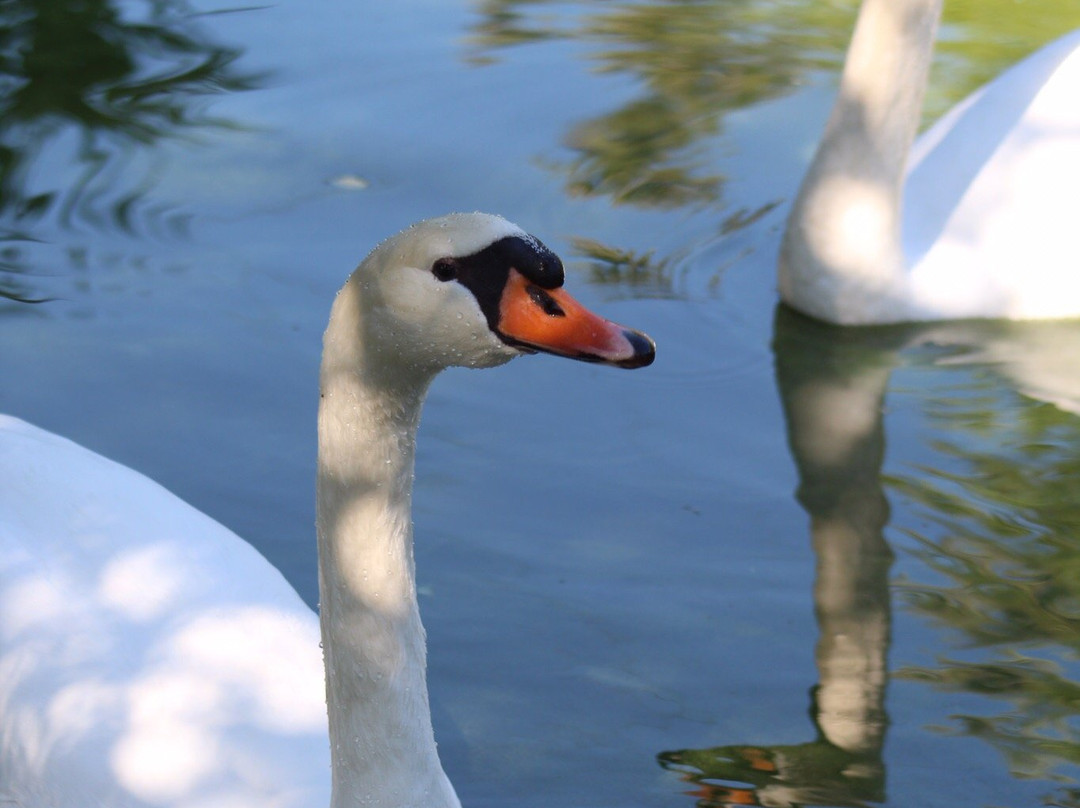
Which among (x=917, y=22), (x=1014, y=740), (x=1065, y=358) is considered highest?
(x=917, y=22)

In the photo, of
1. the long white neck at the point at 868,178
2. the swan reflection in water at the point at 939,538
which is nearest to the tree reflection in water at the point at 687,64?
the long white neck at the point at 868,178

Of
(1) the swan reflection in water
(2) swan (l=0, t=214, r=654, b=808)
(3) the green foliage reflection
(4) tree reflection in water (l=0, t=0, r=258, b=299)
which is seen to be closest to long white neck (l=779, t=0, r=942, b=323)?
(1) the swan reflection in water

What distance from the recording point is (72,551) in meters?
3.54

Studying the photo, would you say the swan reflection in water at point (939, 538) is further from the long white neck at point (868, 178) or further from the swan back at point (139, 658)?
the swan back at point (139, 658)

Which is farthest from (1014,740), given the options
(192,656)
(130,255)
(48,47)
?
(48,47)

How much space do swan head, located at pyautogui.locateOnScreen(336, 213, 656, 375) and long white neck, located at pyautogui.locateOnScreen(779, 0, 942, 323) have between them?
3626 millimetres

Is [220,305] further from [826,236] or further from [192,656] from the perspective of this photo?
[192,656]

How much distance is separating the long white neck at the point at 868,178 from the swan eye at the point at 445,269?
3681 mm

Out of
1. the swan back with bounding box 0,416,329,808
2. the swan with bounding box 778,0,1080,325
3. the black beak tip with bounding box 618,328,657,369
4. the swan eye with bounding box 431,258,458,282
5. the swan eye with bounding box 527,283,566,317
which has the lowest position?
the swan back with bounding box 0,416,329,808

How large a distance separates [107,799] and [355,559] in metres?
0.96

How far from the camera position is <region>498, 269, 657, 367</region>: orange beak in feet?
7.47

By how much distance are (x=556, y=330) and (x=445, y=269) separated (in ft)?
0.61

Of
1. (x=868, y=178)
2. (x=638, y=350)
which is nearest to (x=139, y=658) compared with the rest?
(x=638, y=350)

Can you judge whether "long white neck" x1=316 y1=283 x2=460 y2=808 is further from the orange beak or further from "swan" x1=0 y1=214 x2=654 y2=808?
the orange beak
